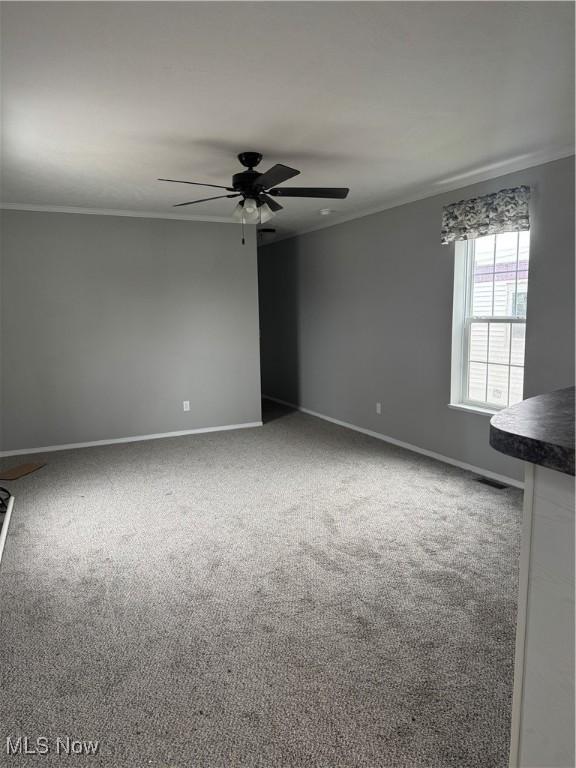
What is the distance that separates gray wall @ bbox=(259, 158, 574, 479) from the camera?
3.60 meters

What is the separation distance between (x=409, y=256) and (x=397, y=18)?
3213mm

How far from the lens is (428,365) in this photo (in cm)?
487

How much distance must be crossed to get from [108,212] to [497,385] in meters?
4.22

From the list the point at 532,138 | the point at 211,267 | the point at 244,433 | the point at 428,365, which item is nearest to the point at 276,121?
the point at 532,138

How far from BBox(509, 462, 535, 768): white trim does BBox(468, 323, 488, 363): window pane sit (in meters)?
3.60

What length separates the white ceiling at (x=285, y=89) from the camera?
187cm

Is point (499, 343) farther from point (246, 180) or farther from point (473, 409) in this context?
point (246, 180)

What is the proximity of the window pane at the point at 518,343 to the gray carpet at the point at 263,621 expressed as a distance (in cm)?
104

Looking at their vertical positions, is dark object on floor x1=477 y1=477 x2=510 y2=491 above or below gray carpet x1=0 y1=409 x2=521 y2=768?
above

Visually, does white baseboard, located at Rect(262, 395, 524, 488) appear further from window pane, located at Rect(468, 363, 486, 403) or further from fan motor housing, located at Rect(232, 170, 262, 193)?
fan motor housing, located at Rect(232, 170, 262, 193)

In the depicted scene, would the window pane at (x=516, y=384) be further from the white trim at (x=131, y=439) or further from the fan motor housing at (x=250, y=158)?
the white trim at (x=131, y=439)

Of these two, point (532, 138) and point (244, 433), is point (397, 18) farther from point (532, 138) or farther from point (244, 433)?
point (244, 433)
